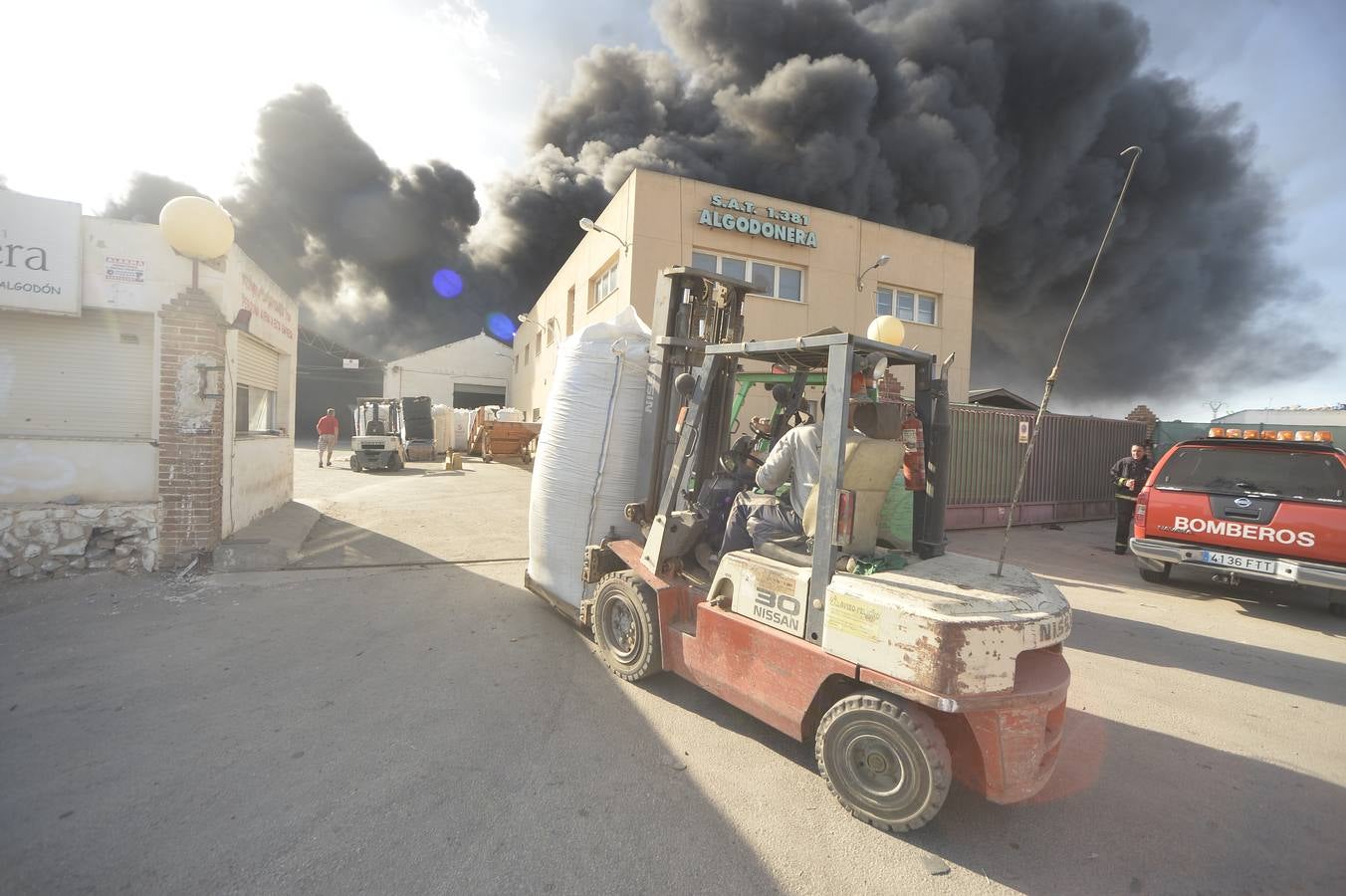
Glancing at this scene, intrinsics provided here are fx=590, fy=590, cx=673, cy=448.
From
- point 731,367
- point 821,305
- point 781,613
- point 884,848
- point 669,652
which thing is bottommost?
point 884,848

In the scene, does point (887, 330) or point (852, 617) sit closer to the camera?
point (852, 617)

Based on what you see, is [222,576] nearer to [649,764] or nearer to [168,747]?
[168,747]

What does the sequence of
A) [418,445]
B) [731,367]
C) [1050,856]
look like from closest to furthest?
1. [1050,856]
2. [731,367]
3. [418,445]

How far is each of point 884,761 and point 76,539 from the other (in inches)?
287

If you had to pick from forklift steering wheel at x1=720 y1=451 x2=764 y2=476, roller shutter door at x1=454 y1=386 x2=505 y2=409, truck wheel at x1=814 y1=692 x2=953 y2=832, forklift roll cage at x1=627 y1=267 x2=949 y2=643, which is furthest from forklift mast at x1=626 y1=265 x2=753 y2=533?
roller shutter door at x1=454 y1=386 x2=505 y2=409

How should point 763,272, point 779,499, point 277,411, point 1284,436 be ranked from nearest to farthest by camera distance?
point 779,499 < point 1284,436 < point 277,411 < point 763,272

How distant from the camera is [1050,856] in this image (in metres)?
2.47

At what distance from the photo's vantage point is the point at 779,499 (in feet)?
11.4

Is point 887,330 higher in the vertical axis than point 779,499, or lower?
higher

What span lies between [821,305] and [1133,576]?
9.95m

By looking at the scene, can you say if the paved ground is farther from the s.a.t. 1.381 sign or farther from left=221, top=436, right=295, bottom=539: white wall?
the s.a.t. 1.381 sign

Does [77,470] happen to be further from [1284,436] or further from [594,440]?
[1284,436]

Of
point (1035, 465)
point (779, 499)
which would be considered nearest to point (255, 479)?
point (779, 499)

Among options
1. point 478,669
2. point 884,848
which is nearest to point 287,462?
point 478,669
